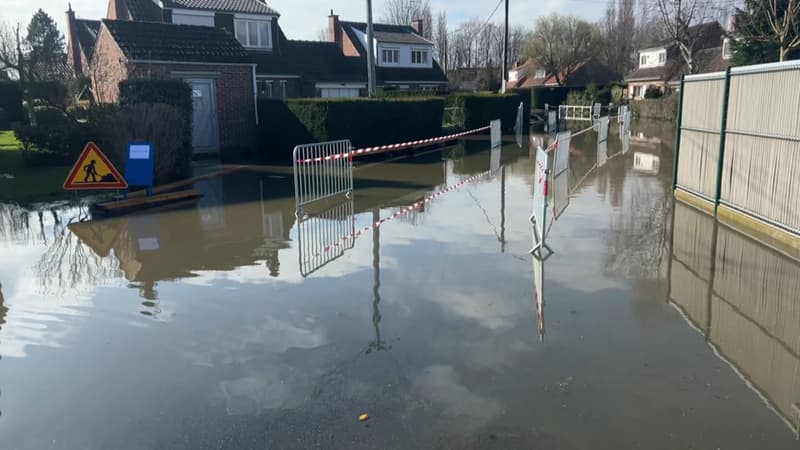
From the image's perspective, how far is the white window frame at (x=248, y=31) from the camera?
104ft

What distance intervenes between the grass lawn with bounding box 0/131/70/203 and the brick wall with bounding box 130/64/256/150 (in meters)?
5.08

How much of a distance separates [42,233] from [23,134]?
8079mm

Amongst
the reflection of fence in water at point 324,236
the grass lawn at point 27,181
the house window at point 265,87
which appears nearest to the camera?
the reflection of fence in water at point 324,236

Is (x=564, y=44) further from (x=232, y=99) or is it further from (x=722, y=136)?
(x=722, y=136)

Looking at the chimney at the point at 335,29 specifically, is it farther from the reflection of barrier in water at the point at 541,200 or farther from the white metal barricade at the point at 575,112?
the reflection of barrier in water at the point at 541,200

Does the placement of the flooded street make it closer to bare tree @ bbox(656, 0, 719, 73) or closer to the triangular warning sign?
the triangular warning sign

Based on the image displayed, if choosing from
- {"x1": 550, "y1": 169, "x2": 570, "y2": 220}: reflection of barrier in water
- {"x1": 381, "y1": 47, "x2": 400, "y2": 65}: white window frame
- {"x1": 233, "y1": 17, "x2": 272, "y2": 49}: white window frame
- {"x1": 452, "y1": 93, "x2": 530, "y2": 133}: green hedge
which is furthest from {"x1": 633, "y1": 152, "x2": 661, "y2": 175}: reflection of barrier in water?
{"x1": 381, "y1": 47, "x2": 400, "y2": 65}: white window frame

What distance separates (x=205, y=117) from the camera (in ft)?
65.5

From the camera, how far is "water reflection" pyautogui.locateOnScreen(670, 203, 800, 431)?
15.4ft

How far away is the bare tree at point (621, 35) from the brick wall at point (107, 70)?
68941 millimetres

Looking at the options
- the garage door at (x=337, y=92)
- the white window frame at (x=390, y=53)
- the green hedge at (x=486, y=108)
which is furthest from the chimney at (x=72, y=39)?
the green hedge at (x=486, y=108)

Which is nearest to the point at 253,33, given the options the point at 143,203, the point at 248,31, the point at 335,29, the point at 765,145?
the point at 248,31

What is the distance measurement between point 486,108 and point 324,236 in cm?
2181

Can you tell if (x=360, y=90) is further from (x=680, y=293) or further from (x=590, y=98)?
(x=680, y=293)
